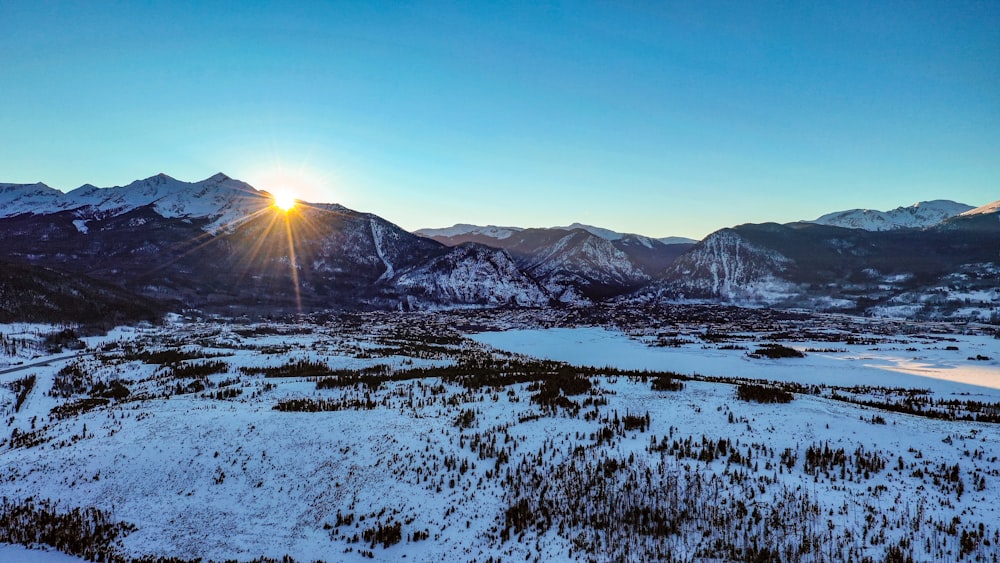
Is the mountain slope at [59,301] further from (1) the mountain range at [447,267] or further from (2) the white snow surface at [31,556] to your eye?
(2) the white snow surface at [31,556]

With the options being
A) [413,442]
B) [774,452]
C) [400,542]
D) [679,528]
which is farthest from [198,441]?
[774,452]

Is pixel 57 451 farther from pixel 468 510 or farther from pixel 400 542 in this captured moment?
pixel 468 510

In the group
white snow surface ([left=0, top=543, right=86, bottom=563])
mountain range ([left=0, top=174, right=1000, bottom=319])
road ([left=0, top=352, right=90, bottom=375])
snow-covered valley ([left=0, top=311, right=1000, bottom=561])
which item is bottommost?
road ([left=0, top=352, right=90, bottom=375])

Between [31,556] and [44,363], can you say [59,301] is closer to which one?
[44,363]

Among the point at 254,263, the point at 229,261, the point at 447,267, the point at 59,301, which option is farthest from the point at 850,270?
the point at 229,261

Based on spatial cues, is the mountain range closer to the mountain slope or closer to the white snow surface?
the mountain slope

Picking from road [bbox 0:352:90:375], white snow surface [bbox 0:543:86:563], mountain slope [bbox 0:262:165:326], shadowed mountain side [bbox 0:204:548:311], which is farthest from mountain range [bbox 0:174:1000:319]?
white snow surface [bbox 0:543:86:563]

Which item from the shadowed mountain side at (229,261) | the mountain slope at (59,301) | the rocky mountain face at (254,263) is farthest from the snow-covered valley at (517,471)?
the rocky mountain face at (254,263)
